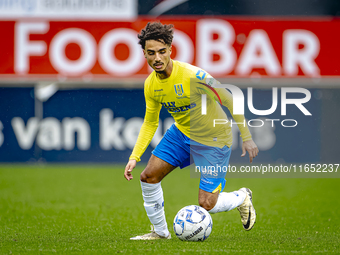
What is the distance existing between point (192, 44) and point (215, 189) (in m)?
9.35

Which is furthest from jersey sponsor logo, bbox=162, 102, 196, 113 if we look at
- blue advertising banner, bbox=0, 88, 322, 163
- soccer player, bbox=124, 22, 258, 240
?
blue advertising banner, bbox=0, 88, 322, 163

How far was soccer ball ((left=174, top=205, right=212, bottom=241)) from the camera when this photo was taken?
15.8ft

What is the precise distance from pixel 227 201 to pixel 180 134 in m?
0.82

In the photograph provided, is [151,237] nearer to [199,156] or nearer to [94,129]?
[199,156]

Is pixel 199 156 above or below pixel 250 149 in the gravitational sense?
below

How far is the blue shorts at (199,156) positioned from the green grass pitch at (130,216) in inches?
22.7

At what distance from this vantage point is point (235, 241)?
501 centimetres

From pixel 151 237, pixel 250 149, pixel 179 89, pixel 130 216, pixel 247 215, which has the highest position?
pixel 179 89

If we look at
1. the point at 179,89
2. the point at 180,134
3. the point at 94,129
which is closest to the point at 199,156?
the point at 180,134

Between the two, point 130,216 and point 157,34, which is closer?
point 157,34

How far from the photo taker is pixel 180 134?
5266mm

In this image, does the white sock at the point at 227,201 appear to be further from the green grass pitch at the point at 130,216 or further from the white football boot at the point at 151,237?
the white football boot at the point at 151,237

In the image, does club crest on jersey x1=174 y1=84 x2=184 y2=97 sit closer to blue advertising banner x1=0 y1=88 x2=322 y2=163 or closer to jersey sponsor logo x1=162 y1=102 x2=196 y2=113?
jersey sponsor logo x1=162 y1=102 x2=196 y2=113

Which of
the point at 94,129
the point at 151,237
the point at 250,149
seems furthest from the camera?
the point at 94,129
